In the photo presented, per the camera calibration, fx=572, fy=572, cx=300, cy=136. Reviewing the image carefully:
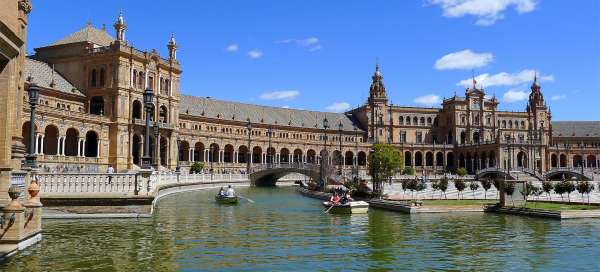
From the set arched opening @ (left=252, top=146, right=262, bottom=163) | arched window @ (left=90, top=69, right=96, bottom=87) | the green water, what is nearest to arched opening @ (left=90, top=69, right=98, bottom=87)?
arched window @ (left=90, top=69, right=96, bottom=87)

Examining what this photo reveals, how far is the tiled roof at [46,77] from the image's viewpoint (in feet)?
234

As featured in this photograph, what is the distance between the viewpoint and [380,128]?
136125 millimetres

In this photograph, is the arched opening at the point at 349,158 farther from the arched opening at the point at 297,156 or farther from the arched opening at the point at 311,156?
→ the arched opening at the point at 297,156

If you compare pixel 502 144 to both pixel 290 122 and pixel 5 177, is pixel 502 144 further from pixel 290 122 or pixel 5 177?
pixel 5 177

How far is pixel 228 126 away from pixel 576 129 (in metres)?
90.1

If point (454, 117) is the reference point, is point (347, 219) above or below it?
below

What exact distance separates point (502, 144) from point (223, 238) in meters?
101

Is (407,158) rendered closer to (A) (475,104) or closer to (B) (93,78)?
(A) (475,104)

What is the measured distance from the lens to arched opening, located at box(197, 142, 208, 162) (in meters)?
102

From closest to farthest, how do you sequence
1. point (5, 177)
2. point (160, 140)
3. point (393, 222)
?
point (5, 177) < point (393, 222) < point (160, 140)

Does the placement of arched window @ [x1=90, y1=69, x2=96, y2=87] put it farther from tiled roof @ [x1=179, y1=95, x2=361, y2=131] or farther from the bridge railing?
the bridge railing

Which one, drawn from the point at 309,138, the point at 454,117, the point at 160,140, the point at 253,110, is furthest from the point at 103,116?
the point at 454,117

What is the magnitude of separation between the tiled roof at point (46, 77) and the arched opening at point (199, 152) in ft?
93.7

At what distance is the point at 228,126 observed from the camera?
112m
